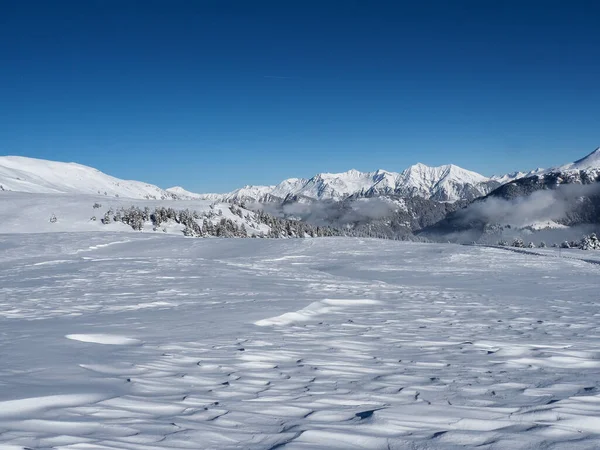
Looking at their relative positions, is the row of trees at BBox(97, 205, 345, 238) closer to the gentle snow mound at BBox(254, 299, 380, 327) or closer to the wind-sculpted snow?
the wind-sculpted snow

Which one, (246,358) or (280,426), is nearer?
(280,426)

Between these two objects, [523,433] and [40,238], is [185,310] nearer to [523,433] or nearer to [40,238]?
[523,433]

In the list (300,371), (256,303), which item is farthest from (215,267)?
(300,371)

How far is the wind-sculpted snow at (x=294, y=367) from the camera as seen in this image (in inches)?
154

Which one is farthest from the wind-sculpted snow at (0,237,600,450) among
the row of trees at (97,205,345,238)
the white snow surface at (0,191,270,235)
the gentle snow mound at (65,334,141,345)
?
the row of trees at (97,205,345,238)

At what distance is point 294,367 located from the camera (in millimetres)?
6395

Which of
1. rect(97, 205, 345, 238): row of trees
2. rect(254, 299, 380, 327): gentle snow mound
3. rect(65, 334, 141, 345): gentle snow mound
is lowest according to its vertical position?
rect(254, 299, 380, 327): gentle snow mound

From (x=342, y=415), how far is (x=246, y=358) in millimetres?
2719

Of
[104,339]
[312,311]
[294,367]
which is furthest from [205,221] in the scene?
[294,367]

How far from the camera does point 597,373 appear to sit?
5.99m

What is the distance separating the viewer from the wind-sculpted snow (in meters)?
3.91

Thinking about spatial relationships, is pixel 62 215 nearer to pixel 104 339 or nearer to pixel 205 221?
pixel 205 221

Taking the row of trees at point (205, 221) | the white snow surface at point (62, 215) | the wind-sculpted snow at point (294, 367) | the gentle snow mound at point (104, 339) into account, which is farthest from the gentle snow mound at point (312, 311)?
the row of trees at point (205, 221)

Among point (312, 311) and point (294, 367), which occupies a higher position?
point (294, 367)
